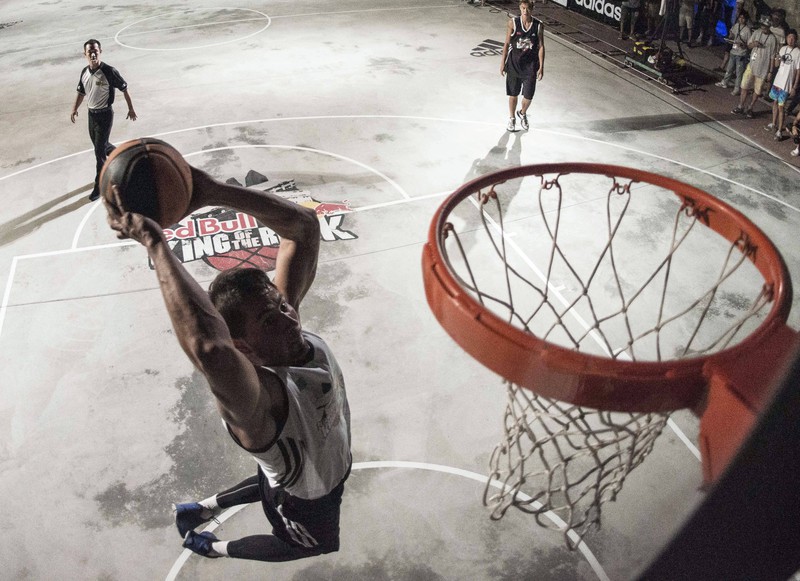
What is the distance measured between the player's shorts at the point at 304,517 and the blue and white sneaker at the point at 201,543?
0.69 meters

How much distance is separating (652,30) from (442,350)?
1213 centimetres

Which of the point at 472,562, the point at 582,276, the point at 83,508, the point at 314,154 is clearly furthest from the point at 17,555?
the point at 314,154

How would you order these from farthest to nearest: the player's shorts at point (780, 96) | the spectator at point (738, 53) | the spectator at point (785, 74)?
1. the spectator at point (738, 53)
2. the player's shorts at point (780, 96)
3. the spectator at point (785, 74)

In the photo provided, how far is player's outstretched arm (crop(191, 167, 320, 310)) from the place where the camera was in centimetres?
238

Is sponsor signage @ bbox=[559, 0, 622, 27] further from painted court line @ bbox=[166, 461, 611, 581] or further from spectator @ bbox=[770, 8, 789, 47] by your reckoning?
painted court line @ bbox=[166, 461, 611, 581]

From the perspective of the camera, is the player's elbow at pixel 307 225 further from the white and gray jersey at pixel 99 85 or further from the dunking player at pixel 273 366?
the white and gray jersey at pixel 99 85

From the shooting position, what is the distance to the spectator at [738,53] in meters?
9.90

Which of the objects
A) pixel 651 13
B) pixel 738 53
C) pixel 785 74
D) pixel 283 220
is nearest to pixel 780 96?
pixel 785 74

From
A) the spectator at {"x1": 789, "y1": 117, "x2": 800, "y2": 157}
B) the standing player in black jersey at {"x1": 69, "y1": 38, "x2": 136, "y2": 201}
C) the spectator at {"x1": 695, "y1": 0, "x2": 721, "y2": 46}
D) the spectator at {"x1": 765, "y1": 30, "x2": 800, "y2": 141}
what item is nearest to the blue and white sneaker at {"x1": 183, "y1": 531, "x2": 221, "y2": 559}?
the standing player in black jersey at {"x1": 69, "y1": 38, "x2": 136, "y2": 201}

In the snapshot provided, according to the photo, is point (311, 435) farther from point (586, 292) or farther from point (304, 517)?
point (586, 292)

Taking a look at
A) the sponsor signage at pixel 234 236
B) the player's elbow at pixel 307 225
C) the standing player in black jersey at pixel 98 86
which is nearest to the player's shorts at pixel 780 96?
the sponsor signage at pixel 234 236

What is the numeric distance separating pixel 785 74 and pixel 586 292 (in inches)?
269

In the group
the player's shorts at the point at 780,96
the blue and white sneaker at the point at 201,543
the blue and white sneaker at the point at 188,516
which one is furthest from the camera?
the player's shorts at the point at 780,96

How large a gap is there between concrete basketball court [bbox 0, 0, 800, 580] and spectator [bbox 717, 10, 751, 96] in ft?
4.21
